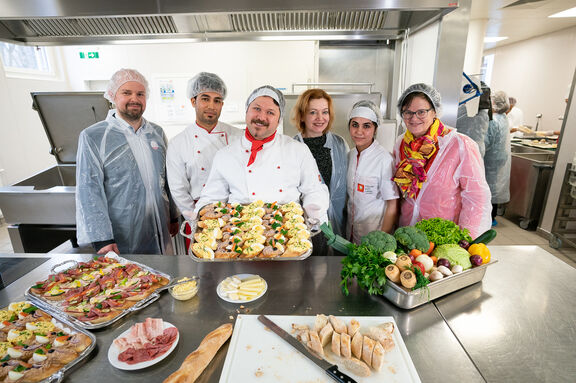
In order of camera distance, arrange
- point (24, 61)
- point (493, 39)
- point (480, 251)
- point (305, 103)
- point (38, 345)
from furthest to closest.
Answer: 1. point (493, 39)
2. point (24, 61)
3. point (305, 103)
4. point (480, 251)
5. point (38, 345)

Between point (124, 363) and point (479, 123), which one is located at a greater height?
point (479, 123)

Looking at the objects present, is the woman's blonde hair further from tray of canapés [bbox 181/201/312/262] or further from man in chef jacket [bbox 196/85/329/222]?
tray of canapés [bbox 181/201/312/262]

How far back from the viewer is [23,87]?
5.12 metres

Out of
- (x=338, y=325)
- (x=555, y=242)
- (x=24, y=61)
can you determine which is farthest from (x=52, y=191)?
(x=555, y=242)

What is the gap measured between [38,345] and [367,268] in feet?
4.30

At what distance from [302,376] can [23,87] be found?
6564 mm

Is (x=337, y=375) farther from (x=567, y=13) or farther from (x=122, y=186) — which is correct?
(x=567, y=13)

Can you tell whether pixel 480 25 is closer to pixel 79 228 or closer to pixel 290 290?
pixel 290 290

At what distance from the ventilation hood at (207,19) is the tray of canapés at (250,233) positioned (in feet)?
4.24

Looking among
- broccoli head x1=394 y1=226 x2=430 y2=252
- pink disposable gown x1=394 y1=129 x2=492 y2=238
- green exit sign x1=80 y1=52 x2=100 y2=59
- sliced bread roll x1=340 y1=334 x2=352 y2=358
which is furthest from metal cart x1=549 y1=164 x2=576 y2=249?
green exit sign x1=80 y1=52 x2=100 y2=59

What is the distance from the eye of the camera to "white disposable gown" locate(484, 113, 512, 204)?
14.7 ft

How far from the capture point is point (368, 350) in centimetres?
104

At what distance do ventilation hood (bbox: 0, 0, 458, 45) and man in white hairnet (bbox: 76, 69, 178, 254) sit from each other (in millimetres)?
465

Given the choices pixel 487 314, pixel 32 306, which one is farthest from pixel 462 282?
pixel 32 306
